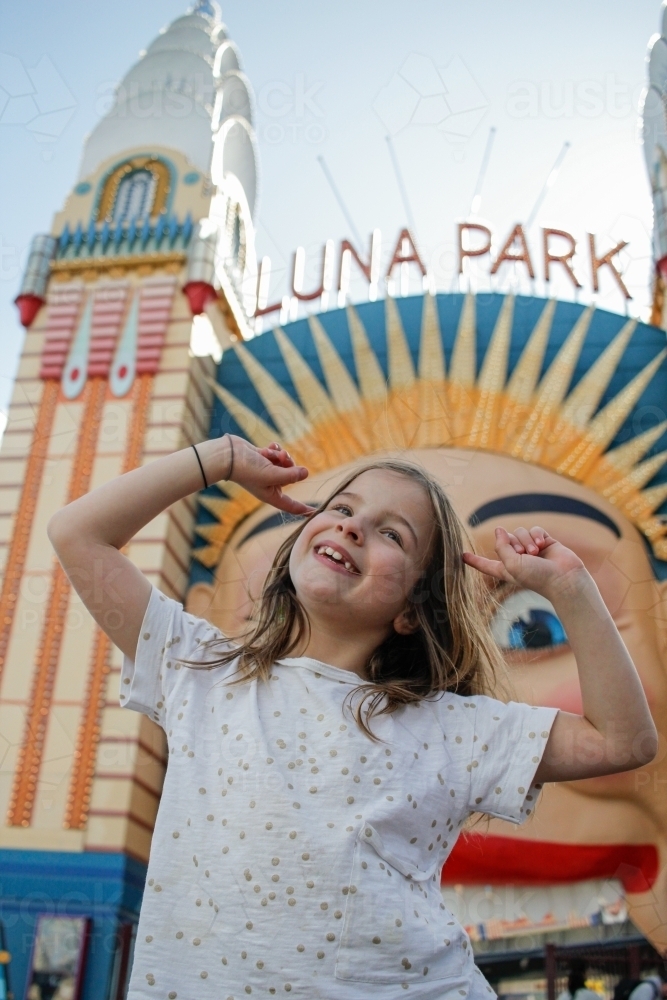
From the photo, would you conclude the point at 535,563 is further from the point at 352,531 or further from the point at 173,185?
the point at 173,185

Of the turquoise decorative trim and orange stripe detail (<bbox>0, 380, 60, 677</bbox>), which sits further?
the turquoise decorative trim

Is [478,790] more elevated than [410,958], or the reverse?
[478,790]

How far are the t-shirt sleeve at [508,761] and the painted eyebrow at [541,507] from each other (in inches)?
101

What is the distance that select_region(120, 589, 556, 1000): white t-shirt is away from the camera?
2.19 feet

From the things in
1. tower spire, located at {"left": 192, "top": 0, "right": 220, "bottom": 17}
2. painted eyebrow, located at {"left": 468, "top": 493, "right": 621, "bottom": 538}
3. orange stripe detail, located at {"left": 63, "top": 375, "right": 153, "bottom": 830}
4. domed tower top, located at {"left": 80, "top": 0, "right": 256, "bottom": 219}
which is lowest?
orange stripe detail, located at {"left": 63, "top": 375, "right": 153, "bottom": 830}

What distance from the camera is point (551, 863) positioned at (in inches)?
118

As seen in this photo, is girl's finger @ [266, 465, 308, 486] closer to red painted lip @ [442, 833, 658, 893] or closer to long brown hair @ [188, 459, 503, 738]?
long brown hair @ [188, 459, 503, 738]

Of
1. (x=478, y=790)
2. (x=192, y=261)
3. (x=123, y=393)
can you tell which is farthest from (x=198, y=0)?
(x=478, y=790)

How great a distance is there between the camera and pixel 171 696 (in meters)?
0.84

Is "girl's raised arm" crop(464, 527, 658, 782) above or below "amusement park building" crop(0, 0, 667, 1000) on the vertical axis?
below

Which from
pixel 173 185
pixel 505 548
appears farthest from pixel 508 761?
pixel 173 185

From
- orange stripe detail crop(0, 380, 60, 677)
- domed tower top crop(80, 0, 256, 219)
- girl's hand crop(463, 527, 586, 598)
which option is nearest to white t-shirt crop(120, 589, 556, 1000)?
girl's hand crop(463, 527, 586, 598)

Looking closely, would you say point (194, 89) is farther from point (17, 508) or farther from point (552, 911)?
point (552, 911)

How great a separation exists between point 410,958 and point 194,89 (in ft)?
16.5
